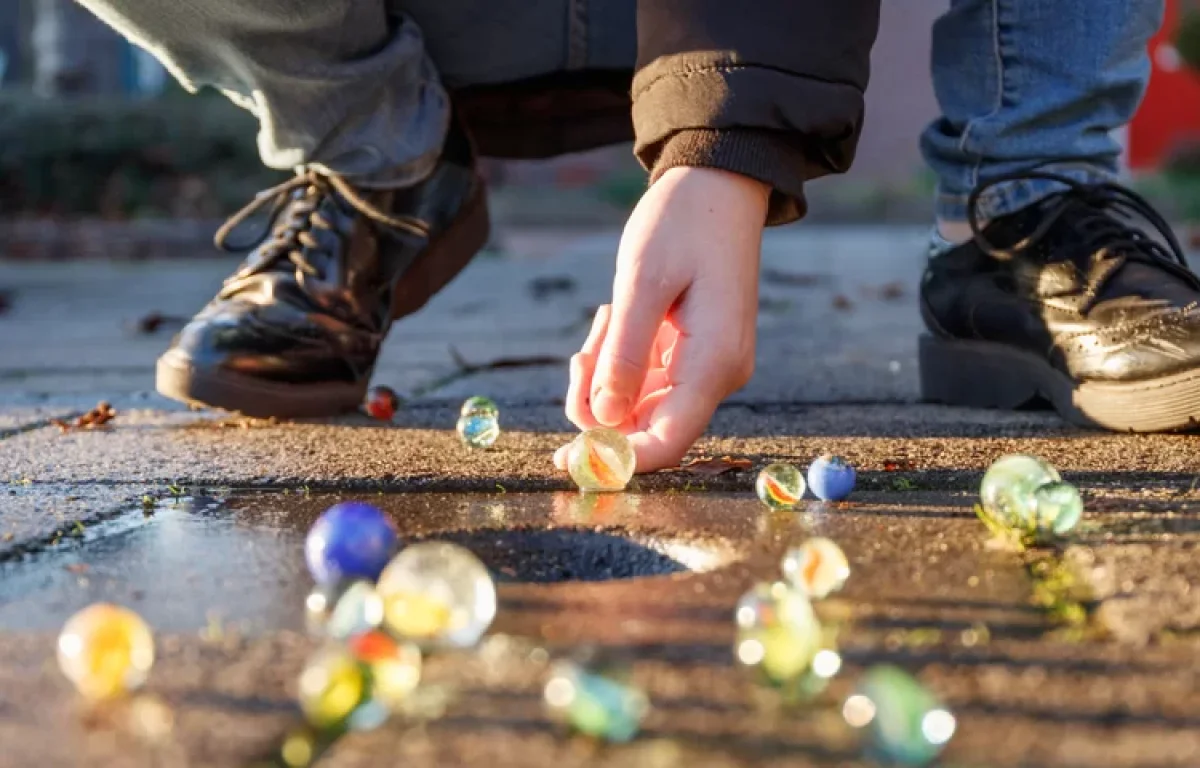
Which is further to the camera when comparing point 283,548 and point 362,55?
point 362,55

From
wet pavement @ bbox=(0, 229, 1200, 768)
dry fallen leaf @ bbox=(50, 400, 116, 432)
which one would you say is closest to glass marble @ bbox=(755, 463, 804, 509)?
wet pavement @ bbox=(0, 229, 1200, 768)

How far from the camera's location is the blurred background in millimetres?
6465

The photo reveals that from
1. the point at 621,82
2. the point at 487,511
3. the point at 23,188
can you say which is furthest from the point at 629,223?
the point at 23,188

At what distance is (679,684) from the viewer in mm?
696

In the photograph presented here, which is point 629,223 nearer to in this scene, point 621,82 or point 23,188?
point 621,82

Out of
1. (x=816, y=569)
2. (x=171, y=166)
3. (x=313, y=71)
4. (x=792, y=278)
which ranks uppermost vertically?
(x=171, y=166)

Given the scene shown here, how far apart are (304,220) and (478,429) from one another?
493 mm

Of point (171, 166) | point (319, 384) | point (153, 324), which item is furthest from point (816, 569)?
point (171, 166)

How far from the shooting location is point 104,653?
2.23 ft

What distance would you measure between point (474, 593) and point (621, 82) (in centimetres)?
133

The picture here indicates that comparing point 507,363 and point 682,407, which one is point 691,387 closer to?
point 682,407

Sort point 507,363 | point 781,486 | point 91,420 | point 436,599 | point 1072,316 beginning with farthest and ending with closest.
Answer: point 507,363 < point 91,420 < point 1072,316 < point 781,486 < point 436,599

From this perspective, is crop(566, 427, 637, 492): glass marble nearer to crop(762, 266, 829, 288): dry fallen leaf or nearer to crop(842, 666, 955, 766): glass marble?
crop(842, 666, 955, 766): glass marble

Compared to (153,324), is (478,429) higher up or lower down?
lower down
